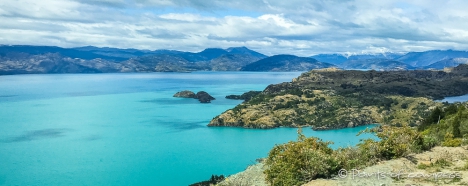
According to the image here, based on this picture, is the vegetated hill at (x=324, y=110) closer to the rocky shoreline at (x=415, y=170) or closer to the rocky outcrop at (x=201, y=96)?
the rocky outcrop at (x=201, y=96)

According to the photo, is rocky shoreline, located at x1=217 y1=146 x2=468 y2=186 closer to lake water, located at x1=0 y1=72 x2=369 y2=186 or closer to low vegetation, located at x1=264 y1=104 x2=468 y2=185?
low vegetation, located at x1=264 y1=104 x2=468 y2=185

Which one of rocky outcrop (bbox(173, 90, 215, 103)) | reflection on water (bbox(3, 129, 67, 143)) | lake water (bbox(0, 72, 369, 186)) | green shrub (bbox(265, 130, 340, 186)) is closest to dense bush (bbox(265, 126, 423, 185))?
green shrub (bbox(265, 130, 340, 186))

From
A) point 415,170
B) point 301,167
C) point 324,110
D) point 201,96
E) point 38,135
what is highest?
point 415,170

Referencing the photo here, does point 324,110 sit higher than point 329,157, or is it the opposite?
point 329,157

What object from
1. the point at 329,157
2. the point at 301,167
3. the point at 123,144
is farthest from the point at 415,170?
the point at 123,144

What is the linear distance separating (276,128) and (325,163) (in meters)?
90.9

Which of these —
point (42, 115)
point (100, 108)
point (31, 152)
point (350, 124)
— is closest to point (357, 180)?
point (31, 152)

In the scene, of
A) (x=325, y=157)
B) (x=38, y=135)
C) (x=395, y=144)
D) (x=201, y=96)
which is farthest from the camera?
(x=201, y=96)

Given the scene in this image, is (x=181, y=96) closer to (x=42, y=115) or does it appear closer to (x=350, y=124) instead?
(x=42, y=115)

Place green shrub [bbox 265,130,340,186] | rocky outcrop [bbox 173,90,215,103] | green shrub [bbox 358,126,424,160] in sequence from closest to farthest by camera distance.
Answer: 1. green shrub [bbox 265,130,340,186]
2. green shrub [bbox 358,126,424,160]
3. rocky outcrop [bbox 173,90,215,103]

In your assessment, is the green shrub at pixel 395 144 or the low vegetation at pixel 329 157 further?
the green shrub at pixel 395 144

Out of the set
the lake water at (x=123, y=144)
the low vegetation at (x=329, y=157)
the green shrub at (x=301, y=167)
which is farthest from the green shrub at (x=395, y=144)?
the lake water at (x=123, y=144)

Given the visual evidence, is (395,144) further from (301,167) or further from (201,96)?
(201,96)

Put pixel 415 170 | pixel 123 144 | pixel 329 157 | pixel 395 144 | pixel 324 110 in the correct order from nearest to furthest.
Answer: pixel 415 170 < pixel 329 157 < pixel 395 144 < pixel 123 144 < pixel 324 110
